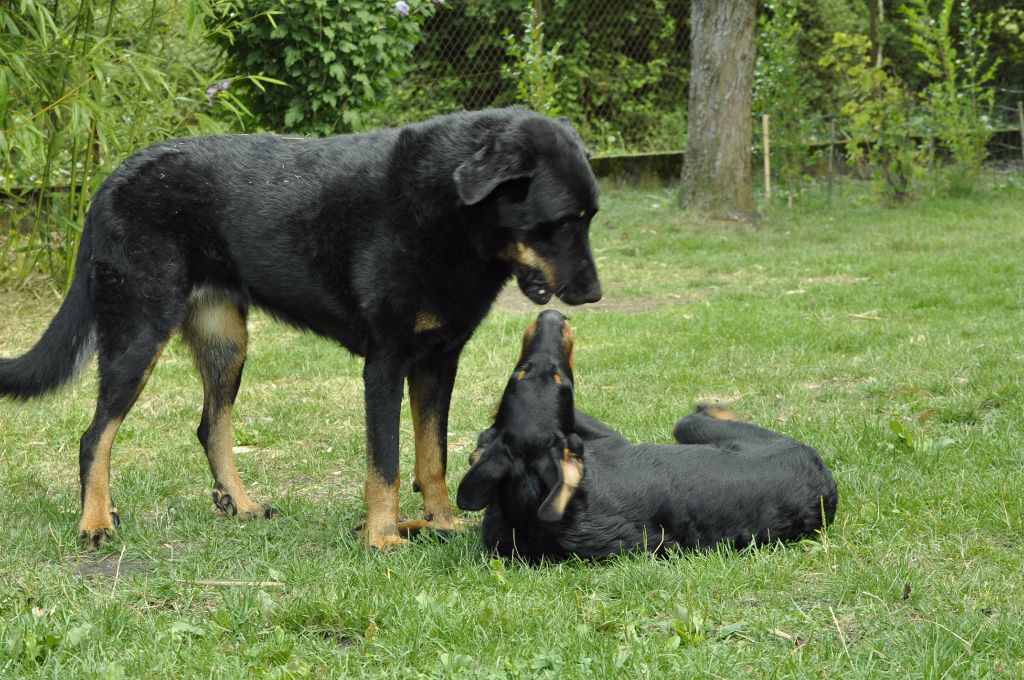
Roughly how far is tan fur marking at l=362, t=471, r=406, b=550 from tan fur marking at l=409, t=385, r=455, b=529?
0.31 m

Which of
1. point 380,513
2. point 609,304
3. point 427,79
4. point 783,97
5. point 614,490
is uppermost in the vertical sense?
point 427,79

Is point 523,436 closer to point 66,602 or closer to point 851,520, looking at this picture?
point 851,520

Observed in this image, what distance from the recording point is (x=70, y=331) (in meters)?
Result: 4.37

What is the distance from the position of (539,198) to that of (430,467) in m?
1.19

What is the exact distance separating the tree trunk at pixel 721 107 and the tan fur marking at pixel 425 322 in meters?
9.51

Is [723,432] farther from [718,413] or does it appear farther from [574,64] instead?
[574,64]

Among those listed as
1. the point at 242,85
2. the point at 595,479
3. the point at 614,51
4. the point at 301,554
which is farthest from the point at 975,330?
the point at 614,51

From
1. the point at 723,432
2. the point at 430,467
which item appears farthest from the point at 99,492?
the point at 723,432

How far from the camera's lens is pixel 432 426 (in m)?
4.38

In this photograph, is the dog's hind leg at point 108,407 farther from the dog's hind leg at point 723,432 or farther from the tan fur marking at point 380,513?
the dog's hind leg at point 723,432

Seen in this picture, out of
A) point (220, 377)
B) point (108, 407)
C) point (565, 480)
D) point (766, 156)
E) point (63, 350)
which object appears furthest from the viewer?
point (766, 156)

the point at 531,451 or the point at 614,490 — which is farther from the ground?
the point at 531,451

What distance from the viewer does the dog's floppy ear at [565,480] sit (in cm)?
358

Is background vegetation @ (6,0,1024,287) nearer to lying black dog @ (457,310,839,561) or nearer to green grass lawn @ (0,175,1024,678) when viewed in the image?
green grass lawn @ (0,175,1024,678)
